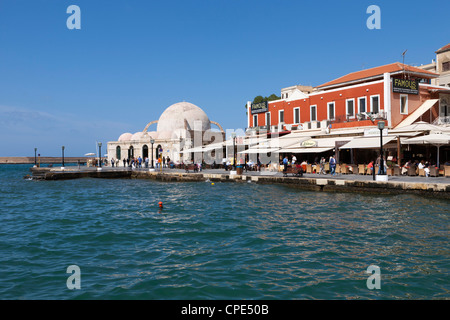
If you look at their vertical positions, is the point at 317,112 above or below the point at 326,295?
above

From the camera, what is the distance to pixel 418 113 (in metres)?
24.6

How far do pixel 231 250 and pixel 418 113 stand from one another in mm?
21653

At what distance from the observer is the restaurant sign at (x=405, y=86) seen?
24203 mm

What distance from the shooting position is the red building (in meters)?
24.3

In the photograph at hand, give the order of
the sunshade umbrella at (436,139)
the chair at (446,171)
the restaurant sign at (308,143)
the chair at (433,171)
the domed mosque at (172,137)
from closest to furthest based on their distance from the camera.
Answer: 1. the sunshade umbrella at (436,139)
2. the chair at (446,171)
3. the chair at (433,171)
4. the restaurant sign at (308,143)
5. the domed mosque at (172,137)

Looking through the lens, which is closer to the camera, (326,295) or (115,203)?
(326,295)

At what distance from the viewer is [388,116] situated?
23.9 meters

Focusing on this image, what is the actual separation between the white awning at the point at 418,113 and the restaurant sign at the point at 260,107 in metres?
12.6

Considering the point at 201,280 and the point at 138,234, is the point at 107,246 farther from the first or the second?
the point at 201,280

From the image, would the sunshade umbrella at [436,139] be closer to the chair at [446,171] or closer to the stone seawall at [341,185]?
the chair at [446,171]
